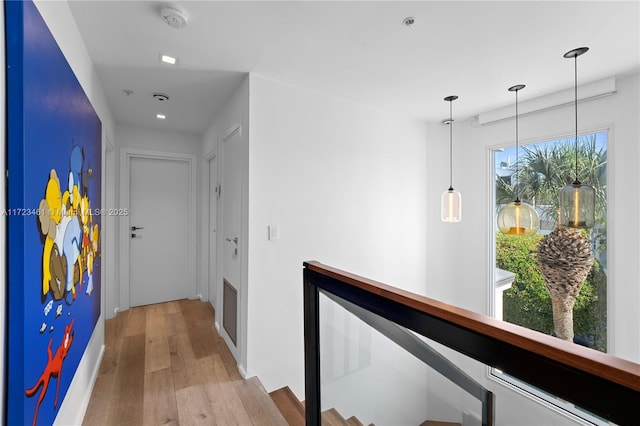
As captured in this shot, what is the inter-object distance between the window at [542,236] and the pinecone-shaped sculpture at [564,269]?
6cm

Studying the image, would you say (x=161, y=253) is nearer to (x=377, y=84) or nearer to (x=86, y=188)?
(x=86, y=188)

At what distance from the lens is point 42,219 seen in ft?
3.74

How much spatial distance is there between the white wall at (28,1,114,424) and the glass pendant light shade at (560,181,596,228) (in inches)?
125

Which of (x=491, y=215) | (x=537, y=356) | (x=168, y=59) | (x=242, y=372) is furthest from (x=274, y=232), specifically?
(x=491, y=215)

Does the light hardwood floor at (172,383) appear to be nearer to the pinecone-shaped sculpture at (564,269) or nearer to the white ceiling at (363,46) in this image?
the white ceiling at (363,46)

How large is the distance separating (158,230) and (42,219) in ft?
9.79

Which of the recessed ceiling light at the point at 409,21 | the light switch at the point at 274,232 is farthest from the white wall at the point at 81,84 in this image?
the recessed ceiling light at the point at 409,21

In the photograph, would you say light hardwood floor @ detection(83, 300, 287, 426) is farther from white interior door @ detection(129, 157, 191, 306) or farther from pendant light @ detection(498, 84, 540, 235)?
pendant light @ detection(498, 84, 540, 235)

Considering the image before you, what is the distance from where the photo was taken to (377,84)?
2.53 m

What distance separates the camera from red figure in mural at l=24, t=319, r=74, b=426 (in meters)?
1.09

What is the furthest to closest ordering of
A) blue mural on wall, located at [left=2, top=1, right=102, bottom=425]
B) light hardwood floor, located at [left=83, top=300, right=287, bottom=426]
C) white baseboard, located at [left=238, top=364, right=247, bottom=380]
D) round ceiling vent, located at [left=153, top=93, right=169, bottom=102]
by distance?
round ceiling vent, located at [left=153, top=93, right=169, bottom=102] → white baseboard, located at [left=238, top=364, right=247, bottom=380] → light hardwood floor, located at [left=83, top=300, right=287, bottom=426] → blue mural on wall, located at [left=2, top=1, right=102, bottom=425]

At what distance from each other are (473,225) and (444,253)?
0.48 meters

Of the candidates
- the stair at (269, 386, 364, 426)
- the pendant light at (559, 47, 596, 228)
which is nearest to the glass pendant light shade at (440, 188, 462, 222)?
the pendant light at (559, 47, 596, 228)

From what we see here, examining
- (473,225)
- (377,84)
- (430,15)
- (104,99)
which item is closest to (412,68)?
(377,84)
